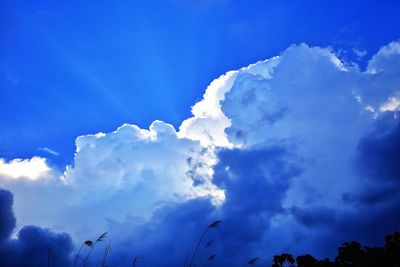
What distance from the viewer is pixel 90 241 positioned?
11820 mm

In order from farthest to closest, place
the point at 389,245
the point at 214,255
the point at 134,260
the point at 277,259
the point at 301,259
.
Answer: the point at 301,259 < the point at 389,245 < the point at 277,259 < the point at 214,255 < the point at 134,260

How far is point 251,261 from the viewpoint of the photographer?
43.3 feet

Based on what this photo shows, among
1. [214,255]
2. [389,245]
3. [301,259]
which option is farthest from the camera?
[301,259]

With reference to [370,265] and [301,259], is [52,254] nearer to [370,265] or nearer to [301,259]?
[370,265]

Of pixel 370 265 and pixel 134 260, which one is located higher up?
pixel 370 265

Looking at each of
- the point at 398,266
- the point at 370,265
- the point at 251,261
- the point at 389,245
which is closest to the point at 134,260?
the point at 251,261

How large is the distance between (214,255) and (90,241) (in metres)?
4.82

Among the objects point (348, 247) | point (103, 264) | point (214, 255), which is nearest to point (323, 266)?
point (348, 247)

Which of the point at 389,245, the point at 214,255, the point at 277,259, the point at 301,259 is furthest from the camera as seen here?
the point at 301,259

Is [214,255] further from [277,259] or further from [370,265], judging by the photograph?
Answer: [370,265]

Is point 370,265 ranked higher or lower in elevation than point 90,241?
higher

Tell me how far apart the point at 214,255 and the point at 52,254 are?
19.3ft

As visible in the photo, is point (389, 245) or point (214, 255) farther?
point (389, 245)

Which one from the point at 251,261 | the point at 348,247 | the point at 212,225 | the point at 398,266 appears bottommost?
the point at 251,261
